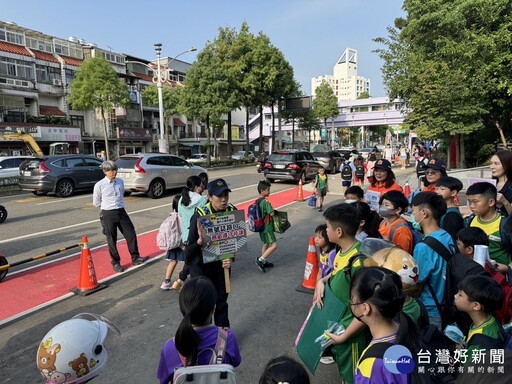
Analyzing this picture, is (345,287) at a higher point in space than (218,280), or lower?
higher

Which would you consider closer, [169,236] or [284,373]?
[284,373]

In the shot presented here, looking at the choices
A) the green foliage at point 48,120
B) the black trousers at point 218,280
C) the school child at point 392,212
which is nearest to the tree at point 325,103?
the green foliage at point 48,120

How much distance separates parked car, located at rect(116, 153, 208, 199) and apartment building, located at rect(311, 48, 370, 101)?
496 feet

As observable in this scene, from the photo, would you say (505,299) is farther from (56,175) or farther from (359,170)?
(56,175)

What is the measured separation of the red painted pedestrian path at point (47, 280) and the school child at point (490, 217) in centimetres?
441

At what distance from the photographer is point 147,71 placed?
4459 centimetres

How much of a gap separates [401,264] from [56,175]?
13.9 metres

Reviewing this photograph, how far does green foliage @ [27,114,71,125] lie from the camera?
97.0 feet

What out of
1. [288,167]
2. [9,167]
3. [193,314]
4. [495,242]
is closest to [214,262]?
[193,314]

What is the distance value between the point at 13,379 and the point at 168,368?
7.32ft

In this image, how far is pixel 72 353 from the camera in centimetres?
148

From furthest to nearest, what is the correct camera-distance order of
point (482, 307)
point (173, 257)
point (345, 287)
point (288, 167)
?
point (288, 167) → point (173, 257) → point (345, 287) → point (482, 307)

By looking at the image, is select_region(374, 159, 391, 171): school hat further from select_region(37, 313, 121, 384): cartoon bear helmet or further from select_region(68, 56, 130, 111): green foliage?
select_region(68, 56, 130, 111): green foliage

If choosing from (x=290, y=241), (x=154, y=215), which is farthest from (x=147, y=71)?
(x=290, y=241)
